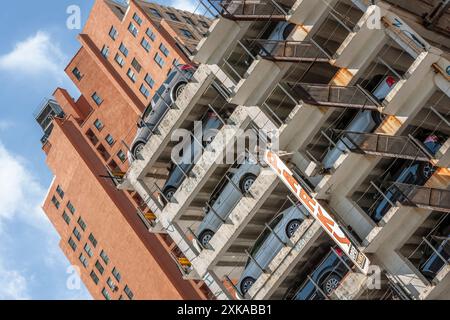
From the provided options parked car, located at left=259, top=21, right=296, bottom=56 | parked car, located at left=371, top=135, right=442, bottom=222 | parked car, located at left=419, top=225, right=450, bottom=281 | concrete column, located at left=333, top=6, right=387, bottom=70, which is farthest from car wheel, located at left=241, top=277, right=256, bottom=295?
concrete column, located at left=333, top=6, right=387, bottom=70

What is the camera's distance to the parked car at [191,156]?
31.9 metres

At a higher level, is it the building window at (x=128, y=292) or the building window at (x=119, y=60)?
the building window at (x=119, y=60)

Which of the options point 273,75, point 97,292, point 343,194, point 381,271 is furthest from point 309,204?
point 97,292

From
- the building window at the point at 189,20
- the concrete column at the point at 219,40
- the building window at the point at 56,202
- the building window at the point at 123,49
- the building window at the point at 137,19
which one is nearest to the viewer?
the concrete column at the point at 219,40

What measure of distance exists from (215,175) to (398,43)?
386 inches

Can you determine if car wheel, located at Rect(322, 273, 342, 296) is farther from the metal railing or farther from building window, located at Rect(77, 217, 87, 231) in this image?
building window, located at Rect(77, 217, 87, 231)

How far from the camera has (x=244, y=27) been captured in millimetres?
30656

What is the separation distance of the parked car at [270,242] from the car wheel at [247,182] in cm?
170

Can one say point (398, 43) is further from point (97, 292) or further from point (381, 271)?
point (97, 292)

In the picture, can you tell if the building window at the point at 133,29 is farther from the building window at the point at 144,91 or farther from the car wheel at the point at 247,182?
the car wheel at the point at 247,182

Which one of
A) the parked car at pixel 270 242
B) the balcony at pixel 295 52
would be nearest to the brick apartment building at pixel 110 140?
the parked car at pixel 270 242

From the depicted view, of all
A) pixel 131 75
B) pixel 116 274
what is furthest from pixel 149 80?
pixel 116 274

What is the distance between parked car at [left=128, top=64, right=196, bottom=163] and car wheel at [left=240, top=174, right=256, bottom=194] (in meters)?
4.76

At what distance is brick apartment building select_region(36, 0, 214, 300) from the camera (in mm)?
70375
